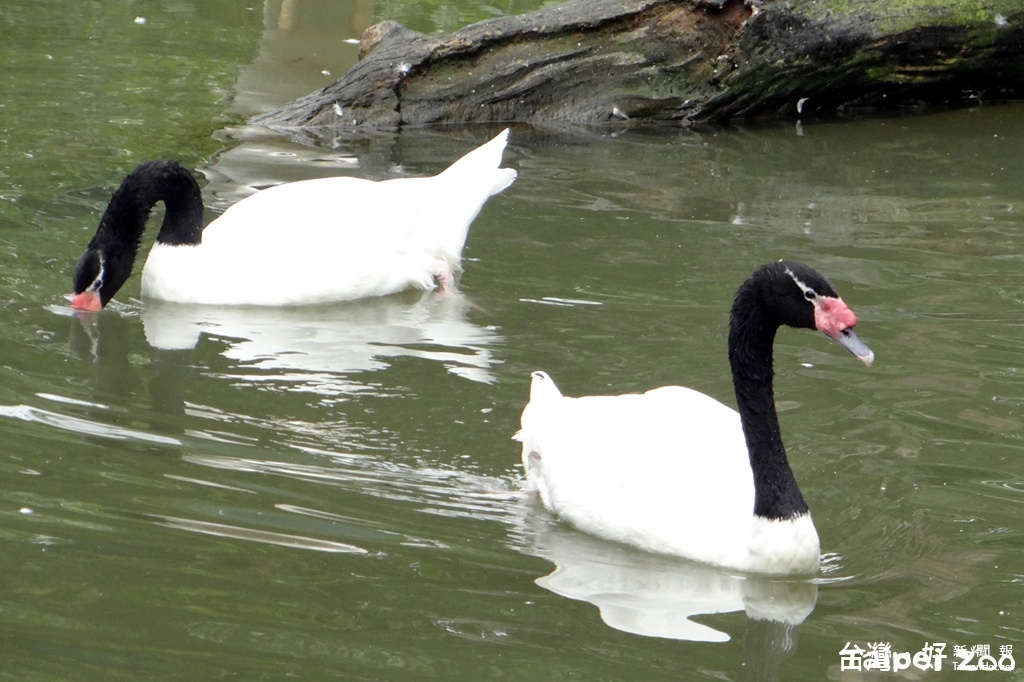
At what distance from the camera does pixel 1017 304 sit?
277 inches

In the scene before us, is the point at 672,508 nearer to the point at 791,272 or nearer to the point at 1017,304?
the point at 791,272

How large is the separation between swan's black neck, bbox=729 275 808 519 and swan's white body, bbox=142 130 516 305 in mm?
3009

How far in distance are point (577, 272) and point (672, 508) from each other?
280 cm

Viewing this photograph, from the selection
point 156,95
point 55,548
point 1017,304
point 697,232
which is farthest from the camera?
point 156,95

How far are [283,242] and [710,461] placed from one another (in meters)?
3.13

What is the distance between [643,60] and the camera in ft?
34.6

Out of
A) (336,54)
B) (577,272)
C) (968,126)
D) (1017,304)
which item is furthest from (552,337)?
(336,54)

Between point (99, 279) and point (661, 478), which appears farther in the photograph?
point (99, 279)

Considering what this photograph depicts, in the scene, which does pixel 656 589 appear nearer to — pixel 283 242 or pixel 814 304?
pixel 814 304

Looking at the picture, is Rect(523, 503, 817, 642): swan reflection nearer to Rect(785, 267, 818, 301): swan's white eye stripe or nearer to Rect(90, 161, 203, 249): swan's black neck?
Rect(785, 267, 818, 301): swan's white eye stripe

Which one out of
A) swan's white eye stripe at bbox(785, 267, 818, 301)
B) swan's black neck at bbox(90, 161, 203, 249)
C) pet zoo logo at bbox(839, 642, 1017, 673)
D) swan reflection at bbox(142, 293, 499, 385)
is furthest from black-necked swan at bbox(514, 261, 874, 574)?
swan's black neck at bbox(90, 161, 203, 249)

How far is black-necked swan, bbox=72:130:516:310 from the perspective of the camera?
7.25 metres

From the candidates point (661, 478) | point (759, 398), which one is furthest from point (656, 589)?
point (759, 398)

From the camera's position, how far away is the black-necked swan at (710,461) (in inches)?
185
